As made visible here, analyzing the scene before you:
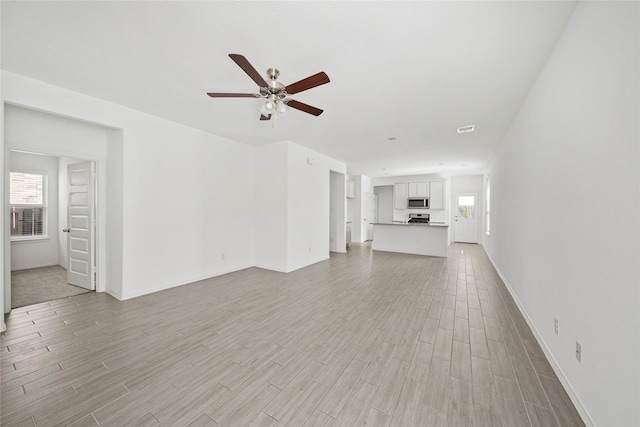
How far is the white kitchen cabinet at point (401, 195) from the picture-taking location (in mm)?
9258

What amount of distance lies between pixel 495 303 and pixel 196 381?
12.7ft

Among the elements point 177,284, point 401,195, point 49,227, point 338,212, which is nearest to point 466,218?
point 401,195

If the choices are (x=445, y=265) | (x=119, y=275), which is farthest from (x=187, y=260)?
(x=445, y=265)

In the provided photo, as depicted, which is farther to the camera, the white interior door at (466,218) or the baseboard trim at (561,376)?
the white interior door at (466,218)

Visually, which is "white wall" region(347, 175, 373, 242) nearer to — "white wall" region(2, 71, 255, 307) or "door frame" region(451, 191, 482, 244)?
"door frame" region(451, 191, 482, 244)

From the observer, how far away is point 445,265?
574cm

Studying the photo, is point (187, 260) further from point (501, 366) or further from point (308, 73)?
point (501, 366)

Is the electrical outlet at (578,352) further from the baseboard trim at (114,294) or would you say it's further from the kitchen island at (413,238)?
the kitchen island at (413,238)

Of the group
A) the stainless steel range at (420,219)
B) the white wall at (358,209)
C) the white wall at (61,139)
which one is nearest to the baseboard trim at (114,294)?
the white wall at (61,139)

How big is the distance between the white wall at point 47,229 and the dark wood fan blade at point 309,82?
258 inches

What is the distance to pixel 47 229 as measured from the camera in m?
Answer: 5.27

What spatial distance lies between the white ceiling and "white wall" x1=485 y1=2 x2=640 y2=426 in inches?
18.6

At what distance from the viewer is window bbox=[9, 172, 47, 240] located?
4.89 meters

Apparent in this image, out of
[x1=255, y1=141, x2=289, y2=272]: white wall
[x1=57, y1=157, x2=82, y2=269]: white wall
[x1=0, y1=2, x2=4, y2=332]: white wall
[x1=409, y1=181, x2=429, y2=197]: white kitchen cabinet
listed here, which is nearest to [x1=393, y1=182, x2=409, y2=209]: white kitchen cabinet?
[x1=409, y1=181, x2=429, y2=197]: white kitchen cabinet
